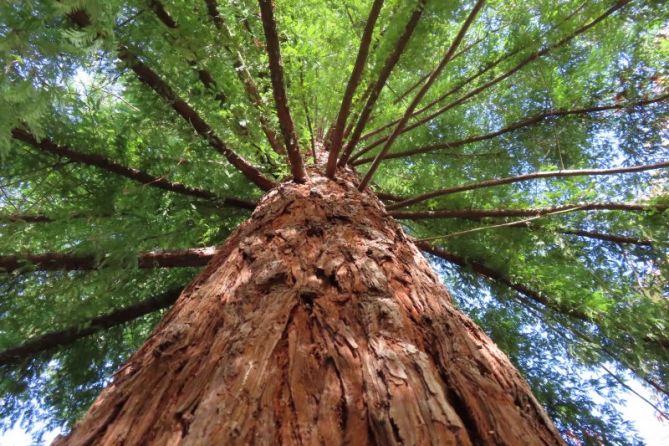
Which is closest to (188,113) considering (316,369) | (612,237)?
(316,369)

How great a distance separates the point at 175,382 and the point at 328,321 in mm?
435

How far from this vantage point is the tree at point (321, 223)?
3.34 feet

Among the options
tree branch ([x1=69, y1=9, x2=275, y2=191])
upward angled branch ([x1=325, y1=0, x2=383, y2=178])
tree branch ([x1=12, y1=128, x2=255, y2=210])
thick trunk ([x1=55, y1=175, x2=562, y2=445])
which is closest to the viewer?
thick trunk ([x1=55, y1=175, x2=562, y2=445])

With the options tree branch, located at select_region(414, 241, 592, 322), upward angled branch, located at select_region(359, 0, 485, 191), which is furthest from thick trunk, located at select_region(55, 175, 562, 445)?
tree branch, located at select_region(414, 241, 592, 322)

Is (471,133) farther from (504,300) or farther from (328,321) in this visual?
(328,321)

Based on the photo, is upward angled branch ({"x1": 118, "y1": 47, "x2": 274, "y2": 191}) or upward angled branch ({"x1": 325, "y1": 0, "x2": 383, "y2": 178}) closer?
upward angled branch ({"x1": 325, "y1": 0, "x2": 383, "y2": 178})

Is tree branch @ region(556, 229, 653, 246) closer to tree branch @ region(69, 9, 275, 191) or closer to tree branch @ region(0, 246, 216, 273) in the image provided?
tree branch @ region(69, 9, 275, 191)

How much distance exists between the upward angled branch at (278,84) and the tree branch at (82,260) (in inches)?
28.9

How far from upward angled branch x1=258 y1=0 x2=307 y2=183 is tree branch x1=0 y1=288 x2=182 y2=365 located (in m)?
1.44

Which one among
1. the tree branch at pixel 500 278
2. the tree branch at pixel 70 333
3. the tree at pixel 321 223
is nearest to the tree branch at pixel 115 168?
the tree at pixel 321 223

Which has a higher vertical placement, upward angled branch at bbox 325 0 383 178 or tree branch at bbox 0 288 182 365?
upward angled branch at bbox 325 0 383 178

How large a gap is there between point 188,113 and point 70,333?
68.3 inches

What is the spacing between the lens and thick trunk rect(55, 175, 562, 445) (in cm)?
86

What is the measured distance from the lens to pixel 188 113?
2.66 meters
